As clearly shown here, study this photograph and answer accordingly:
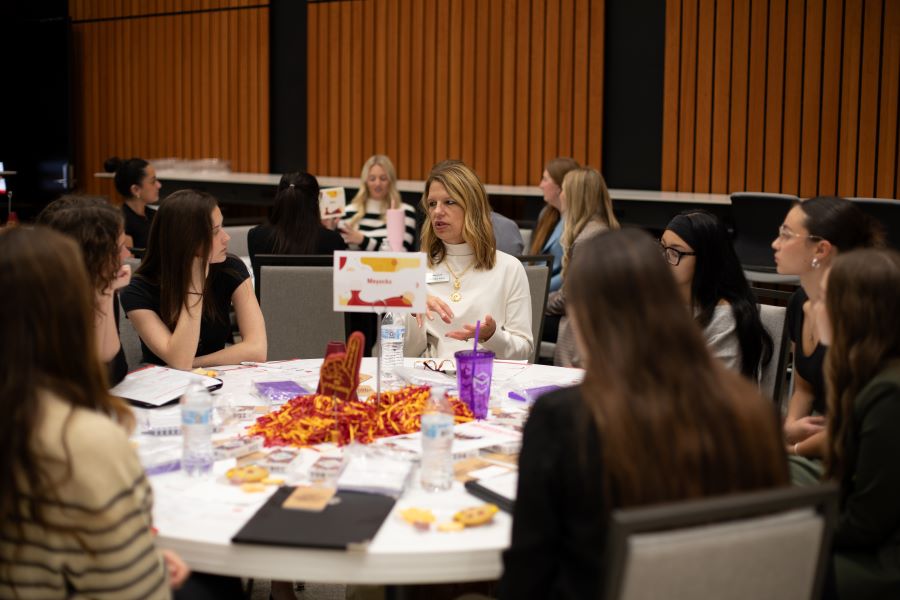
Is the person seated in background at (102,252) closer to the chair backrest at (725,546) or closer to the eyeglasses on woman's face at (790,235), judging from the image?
the chair backrest at (725,546)

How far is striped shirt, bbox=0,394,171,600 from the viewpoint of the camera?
156cm

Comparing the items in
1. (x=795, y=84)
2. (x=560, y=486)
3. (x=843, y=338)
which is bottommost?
(x=560, y=486)

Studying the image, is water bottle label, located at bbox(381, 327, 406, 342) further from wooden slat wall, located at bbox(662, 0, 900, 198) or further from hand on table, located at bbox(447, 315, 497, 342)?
wooden slat wall, located at bbox(662, 0, 900, 198)

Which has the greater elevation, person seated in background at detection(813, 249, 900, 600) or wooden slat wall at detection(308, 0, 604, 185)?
wooden slat wall at detection(308, 0, 604, 185)

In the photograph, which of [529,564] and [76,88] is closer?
[529,564]

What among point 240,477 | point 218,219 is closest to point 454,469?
point 240,477

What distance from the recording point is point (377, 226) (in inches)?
275

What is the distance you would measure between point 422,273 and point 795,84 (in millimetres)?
5758

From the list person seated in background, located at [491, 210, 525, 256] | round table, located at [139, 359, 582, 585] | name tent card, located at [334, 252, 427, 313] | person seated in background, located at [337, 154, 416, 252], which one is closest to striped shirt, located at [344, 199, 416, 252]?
person seated in background, located at [337, 154, 416, 252]

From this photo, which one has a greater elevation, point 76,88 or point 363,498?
point 76,88

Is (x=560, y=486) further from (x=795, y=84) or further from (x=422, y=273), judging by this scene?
(x=795, y=84)

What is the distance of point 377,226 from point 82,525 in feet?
18.0

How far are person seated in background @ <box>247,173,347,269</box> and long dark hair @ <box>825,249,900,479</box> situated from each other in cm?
313

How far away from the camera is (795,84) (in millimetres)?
7527
